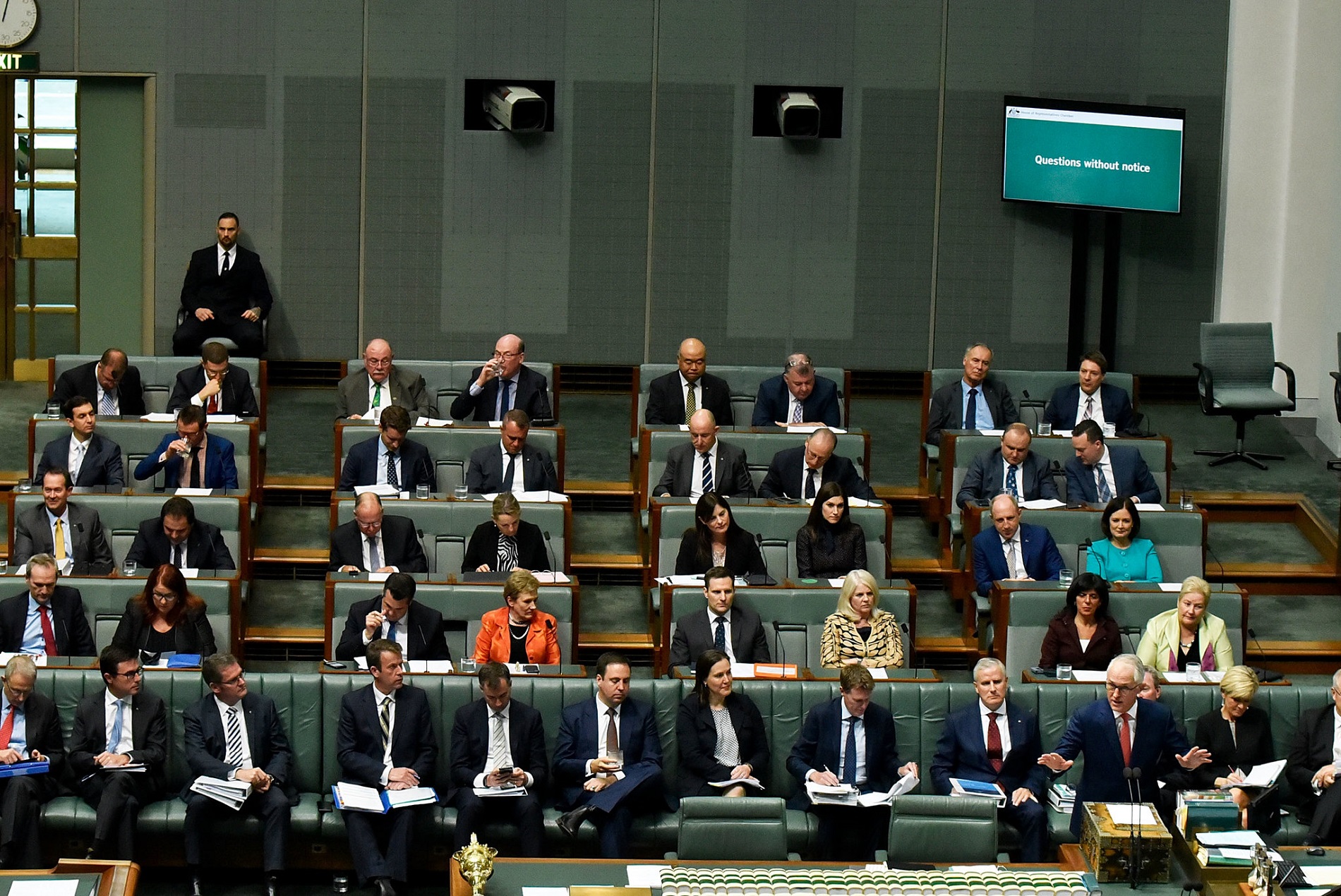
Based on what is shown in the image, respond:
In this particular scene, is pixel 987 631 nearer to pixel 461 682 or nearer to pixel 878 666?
pixel 878 666

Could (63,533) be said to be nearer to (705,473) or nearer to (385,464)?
(385,464)

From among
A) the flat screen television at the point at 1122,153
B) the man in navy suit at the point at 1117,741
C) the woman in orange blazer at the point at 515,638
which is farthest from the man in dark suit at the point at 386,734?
the flat screen television at the point at 1122,153

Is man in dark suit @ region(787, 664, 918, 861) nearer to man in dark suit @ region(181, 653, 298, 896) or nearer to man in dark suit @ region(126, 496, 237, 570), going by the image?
man in dark suit @ region(181, 653, 298, 896)

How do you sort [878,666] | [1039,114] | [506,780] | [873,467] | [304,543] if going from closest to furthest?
[506,780] → [878,666] → [304,543] → [873,467] → [1039,114]

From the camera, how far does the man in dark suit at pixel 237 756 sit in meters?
7.16

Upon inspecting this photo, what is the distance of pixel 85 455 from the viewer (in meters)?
9.27

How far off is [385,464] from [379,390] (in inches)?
36.8

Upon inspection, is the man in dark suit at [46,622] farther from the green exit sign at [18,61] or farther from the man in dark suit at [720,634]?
the green exit sign at [18,61]

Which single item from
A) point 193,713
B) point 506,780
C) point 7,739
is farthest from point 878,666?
point 7,739

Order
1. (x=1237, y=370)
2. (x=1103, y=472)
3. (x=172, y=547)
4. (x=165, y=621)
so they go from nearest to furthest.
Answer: (x=165, y=621) → (x=172, y=547) → (x=1103, y=472) → (x=1237, y=370)

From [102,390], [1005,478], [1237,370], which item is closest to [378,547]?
[102,390]

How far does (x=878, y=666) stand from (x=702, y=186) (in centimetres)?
511

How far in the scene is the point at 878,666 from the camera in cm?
811

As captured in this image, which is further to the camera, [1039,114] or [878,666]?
[1039,114]
